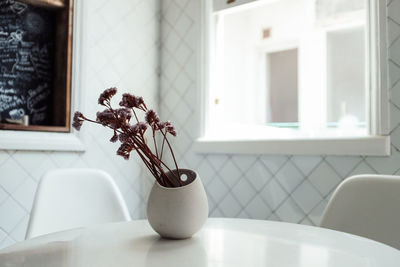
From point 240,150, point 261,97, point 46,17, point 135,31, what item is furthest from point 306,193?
point 261,97

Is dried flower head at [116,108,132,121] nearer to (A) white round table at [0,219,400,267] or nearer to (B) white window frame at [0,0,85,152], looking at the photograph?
(A) white round table at [0,219,400,267]

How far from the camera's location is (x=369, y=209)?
1208 millimetres

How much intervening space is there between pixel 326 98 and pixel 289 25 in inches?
39.0

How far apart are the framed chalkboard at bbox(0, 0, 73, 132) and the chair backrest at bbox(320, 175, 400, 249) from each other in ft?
4.21

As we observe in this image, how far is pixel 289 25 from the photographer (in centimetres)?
443

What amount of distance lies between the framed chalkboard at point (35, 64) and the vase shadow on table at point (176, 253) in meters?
1.13

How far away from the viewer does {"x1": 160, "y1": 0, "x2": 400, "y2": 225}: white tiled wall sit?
142cm

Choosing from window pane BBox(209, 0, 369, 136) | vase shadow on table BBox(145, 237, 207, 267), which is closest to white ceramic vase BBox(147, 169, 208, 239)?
vase shadow on table BBox(145, 237, 207, 267)

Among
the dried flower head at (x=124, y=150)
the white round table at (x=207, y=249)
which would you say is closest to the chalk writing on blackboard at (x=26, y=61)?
the white round table at (x=207, y=249)

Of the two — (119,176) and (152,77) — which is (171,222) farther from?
(152,77)

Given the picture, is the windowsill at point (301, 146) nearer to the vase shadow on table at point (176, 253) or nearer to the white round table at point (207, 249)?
the white round table at point (207, 249)

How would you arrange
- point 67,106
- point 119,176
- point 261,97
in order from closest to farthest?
point 67,106 → point 119,176 → point 261,97

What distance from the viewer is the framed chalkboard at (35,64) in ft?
5.48

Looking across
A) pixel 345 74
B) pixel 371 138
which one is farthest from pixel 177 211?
pixel 345 74
